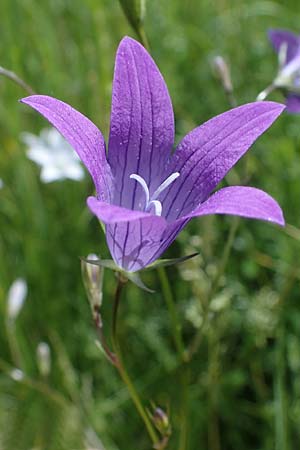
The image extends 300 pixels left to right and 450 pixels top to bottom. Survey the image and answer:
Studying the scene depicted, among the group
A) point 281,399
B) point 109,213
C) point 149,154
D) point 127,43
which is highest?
point 127,43

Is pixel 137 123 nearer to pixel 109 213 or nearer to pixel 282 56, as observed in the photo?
pixel 109 213

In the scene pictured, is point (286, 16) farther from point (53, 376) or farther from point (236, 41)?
point (53, 376)

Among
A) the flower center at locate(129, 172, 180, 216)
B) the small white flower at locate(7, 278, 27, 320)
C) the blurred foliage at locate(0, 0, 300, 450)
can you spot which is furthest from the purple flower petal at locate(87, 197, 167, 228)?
the small white flower at locate(7, 278, 27, 320)

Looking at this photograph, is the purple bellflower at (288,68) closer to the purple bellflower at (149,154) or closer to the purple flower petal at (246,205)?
the purple bellflower at (149,154)

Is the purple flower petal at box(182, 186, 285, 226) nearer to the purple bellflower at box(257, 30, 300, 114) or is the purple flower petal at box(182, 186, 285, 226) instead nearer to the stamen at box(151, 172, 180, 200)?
the stamen at box(151, 172, 180, 200)

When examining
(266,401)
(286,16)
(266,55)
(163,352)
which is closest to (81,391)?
(163,352)

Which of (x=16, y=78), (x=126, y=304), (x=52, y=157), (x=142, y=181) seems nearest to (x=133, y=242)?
(x=142, y=181)
